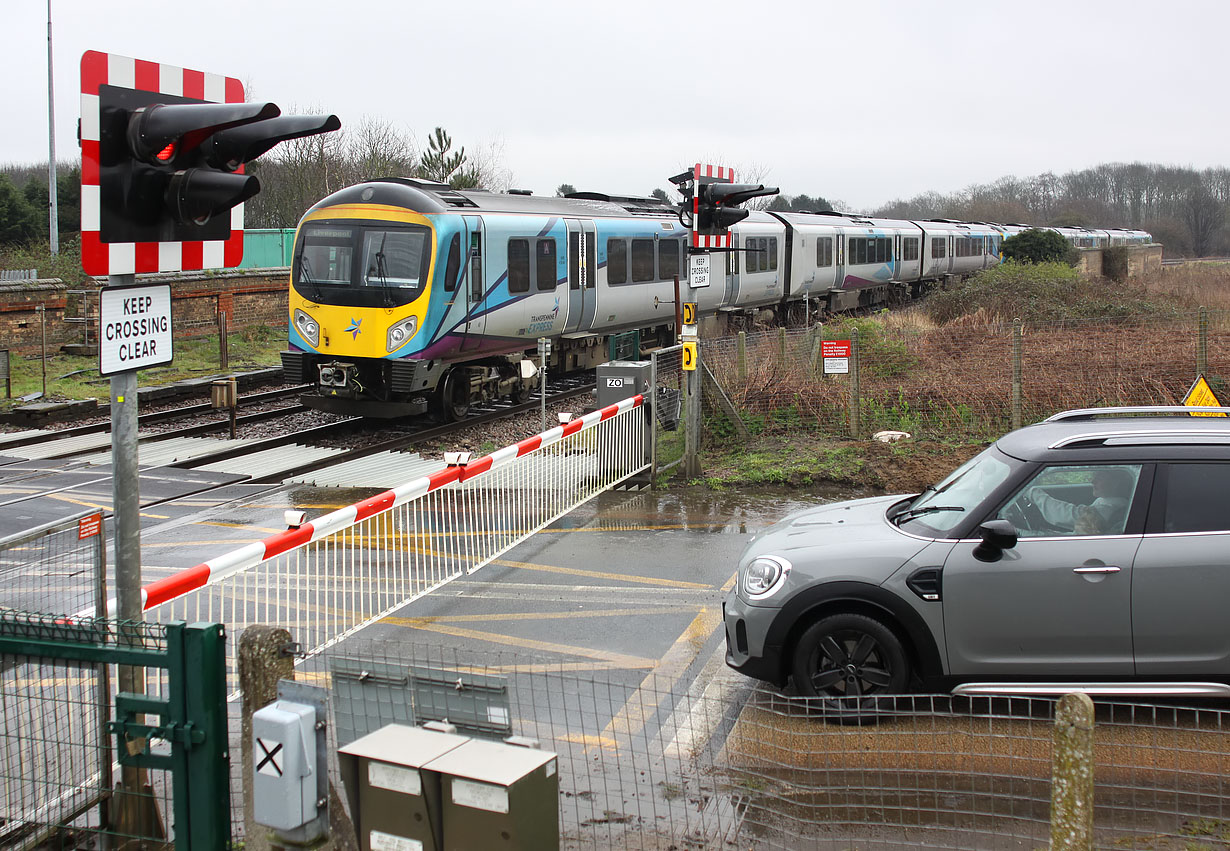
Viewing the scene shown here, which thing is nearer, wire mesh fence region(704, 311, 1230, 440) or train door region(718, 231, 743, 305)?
wire mesh fence region(704, 311, 1230, 440)

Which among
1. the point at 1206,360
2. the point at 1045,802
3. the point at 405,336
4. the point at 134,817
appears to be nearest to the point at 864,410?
the point at 1206,360

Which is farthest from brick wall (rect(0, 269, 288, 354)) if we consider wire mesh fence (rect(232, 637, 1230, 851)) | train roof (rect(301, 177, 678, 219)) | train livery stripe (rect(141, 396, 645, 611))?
wire mesh fence (rect(232, 637, 1230, 851))

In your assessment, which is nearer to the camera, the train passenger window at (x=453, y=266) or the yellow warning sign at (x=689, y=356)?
the yellow warning sign at (x=689, y=356)

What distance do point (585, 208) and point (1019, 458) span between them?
1444cm

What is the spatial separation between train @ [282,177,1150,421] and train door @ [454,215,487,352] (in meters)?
0.03

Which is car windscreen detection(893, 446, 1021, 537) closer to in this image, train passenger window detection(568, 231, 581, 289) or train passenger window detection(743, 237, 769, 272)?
train passenger window detection(568, 231, 581, 289)

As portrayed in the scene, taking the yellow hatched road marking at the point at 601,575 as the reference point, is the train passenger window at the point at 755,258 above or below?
above

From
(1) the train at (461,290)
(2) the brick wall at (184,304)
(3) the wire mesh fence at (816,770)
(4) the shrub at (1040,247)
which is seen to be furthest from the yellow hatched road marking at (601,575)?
(4) the shrub at (1040,247)

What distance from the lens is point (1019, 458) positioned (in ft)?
20.8

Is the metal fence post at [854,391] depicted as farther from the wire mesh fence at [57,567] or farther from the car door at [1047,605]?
the wire mesh fence at [57,567]

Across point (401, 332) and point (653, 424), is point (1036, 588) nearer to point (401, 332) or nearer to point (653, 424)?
point (653, 424)

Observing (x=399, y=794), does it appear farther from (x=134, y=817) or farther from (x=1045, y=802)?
(x=1045, y=802)

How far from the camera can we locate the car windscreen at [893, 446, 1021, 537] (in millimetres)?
6348

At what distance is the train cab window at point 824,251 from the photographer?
3097cm
